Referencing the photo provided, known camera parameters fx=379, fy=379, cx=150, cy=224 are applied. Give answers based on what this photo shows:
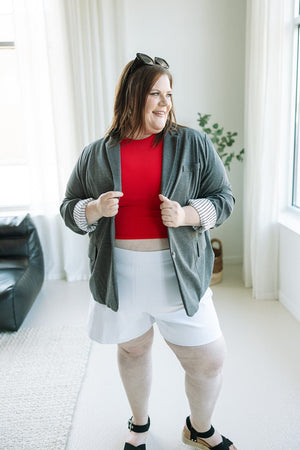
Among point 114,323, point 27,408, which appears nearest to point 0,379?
point 27,408

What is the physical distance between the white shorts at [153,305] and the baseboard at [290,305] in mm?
1430

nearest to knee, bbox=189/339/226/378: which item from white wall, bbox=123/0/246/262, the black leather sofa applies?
the black leather sofa

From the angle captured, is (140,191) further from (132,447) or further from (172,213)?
(132,447)

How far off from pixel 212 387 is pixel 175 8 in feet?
9.46

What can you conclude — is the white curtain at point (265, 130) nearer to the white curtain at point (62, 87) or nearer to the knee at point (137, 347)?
the white curtain at point (62, 87)

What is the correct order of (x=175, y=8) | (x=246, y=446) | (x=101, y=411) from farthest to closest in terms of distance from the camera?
1. (x=175, y=8)
2. (x=101, y=411)
3. (x=246, y=446)

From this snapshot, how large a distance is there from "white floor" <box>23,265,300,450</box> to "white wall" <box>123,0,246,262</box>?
5.53 ft

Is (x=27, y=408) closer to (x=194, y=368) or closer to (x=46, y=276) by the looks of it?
(x=194, y=368)

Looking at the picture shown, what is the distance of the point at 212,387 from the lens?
4.28 ft

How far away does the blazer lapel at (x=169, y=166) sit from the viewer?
115 cm

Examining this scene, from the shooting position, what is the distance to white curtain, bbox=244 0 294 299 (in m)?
2.44

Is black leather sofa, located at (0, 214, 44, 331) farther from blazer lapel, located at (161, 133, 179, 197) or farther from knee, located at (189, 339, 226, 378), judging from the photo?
blazer lapel, located at (161, 133, 179, 197)

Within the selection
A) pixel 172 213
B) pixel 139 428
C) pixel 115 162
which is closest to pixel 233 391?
pixel 139 428

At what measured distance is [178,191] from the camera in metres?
1.17
